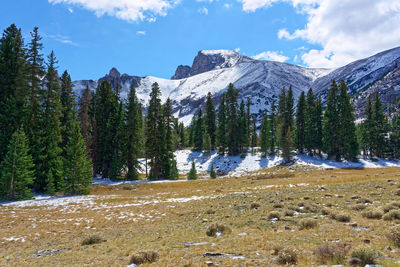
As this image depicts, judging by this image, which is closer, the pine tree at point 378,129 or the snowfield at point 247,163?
the snowfield at point 247,163

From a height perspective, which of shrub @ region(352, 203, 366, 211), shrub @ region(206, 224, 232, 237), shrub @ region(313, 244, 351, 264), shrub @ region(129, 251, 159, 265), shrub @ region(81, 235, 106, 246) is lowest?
shrub @ region(81, 235, 106, 246)

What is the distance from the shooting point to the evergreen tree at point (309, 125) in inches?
2549

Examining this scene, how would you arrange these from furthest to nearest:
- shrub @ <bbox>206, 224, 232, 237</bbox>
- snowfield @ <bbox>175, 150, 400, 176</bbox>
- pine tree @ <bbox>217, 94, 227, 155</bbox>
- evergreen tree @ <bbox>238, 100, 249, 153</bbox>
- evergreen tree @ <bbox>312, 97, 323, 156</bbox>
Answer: pine tree @ <bbox>217, 94, 227, 155</bbox> → evergreen tree @ <bbox>238, 100, 249, 153</bbox> → evergreen tree @ <bbox>312, 97, 323, 156</bbox> → snowfield @ <bbox>175, 150, 400, 176</bbox> → shrub @ <bbox>206, 224, 232, 237</bbox>

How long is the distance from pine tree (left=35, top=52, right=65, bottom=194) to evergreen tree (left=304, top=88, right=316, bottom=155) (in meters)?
59.1

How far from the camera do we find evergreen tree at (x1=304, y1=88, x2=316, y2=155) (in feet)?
212

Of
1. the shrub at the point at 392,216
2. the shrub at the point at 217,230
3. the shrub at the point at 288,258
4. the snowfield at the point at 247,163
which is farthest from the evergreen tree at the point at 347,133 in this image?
the shrub at the point at 288,258

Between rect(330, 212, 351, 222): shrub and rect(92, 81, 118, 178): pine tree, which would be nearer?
rect(330, 212, 351, 222): shrub

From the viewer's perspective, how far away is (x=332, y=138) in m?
59.4

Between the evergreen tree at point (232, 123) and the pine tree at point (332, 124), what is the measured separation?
79.0ft

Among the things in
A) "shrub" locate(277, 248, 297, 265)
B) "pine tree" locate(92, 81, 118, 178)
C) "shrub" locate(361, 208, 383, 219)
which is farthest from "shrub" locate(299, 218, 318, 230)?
"pine tree" locate(92, 81, 118, 178)

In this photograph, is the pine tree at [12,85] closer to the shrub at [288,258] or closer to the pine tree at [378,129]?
the shrub at [288,258]

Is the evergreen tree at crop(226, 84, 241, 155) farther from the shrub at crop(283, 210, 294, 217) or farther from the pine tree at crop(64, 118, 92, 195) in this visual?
the shrub at crop(283, 210, 294, 217)

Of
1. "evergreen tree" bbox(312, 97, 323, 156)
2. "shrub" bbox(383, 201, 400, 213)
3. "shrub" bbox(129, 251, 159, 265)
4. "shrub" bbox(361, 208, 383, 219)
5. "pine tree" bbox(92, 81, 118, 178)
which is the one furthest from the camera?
"evergreen tree" bbox(312, 97, 323, 156)

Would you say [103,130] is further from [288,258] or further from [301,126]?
[301,126]
